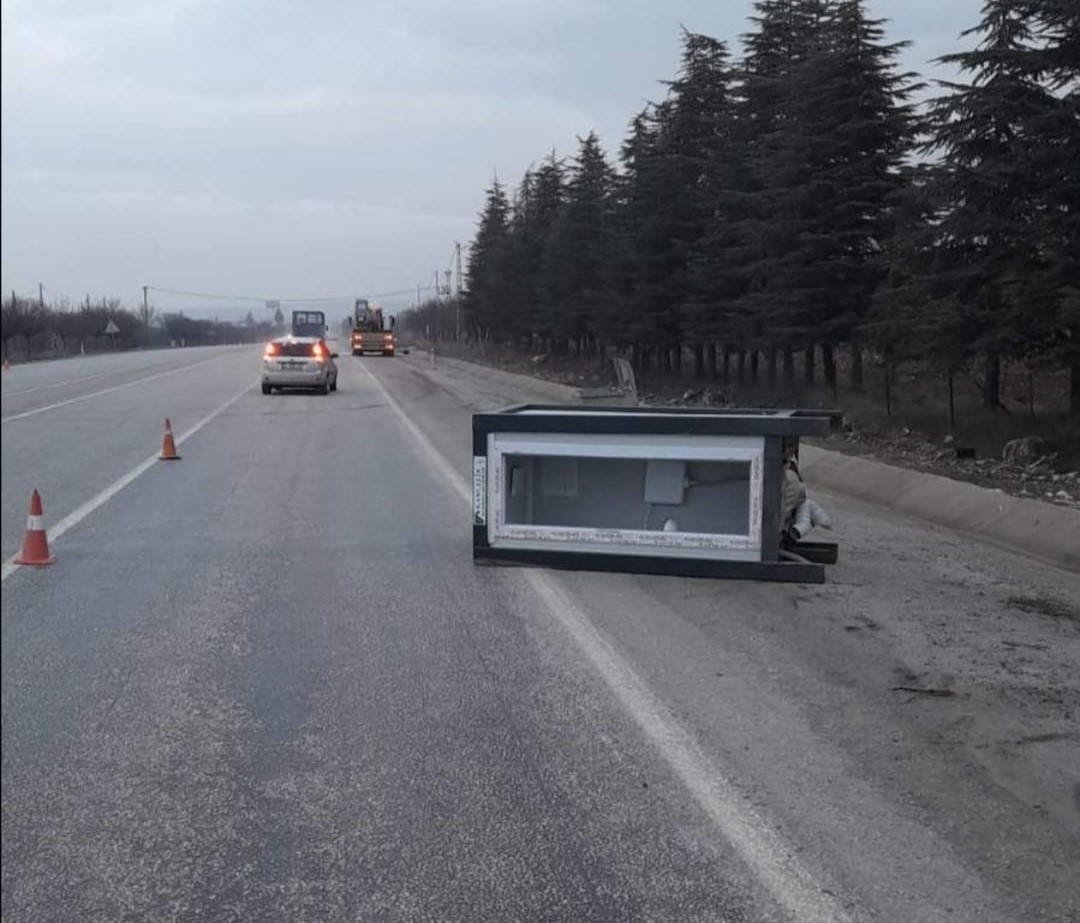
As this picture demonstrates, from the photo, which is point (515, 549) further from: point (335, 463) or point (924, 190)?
point (924, 190)

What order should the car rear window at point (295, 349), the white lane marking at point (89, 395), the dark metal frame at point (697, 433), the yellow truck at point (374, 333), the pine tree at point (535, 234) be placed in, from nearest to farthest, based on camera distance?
the dark metal frame at point (697, 433) → the white lane marking at point (89, 395) → the car rear window at point (295, 349) → the pine tree at point (535, 234) → the yellow truck at point (374, 333)

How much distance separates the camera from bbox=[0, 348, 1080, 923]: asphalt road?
3736mm

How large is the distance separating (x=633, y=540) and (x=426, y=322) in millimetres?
120001

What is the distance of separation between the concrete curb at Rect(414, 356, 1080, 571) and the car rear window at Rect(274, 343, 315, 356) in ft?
61.3

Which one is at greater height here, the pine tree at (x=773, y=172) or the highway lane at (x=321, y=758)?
the pine tree at (x=773, y=172)

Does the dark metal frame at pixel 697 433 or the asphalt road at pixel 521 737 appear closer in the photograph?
the asphalt road at pixel 521 737

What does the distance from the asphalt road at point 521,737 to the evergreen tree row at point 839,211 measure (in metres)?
7.00

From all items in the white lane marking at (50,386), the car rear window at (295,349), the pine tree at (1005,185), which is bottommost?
the white lane marking at (50,386)

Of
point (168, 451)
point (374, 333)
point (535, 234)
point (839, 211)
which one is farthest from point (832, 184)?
point (374, 333)

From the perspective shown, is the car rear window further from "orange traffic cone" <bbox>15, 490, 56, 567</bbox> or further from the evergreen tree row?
"orange traffic cone" <bbox>15, 490, 56, 567</bbox>

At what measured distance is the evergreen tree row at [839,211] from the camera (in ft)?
48.8

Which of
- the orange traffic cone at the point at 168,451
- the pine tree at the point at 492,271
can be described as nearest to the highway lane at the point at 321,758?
the orange traffic cone at the point at 168,451

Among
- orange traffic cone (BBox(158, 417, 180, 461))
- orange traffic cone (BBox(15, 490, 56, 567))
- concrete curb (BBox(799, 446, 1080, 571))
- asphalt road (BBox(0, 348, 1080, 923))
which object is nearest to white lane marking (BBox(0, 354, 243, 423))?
orange traffic cone (BBox(158, 417, 180, 461))

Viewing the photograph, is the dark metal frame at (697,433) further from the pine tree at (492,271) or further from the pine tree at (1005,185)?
the pine tree at (492,271)
